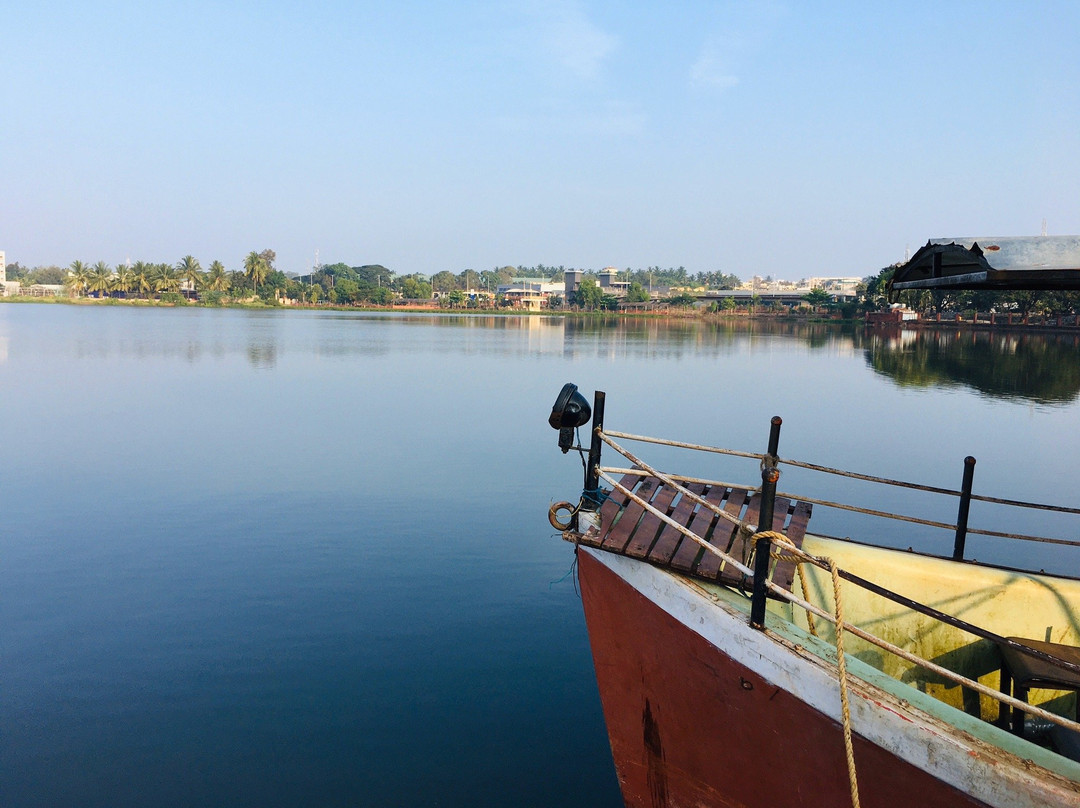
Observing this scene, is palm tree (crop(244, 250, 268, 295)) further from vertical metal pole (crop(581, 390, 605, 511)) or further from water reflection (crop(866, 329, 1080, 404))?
vertical metal pole (crop(581, 390, 605, 511))

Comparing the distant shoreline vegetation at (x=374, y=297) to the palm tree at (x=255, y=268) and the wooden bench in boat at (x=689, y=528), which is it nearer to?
the palm tree at (x=255, y=268)

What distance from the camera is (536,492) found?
14.2 m

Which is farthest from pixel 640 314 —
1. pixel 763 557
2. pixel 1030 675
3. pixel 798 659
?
pixel 798 659

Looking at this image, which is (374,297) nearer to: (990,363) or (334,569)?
(990,363)

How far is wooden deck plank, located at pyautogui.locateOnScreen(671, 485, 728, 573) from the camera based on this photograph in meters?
4.79

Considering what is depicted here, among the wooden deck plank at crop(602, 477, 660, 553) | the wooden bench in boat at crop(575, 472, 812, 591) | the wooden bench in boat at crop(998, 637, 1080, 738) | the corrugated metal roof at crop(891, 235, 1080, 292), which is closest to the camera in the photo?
the corrugated metal roof at crop(891, 235, 1080, 292)

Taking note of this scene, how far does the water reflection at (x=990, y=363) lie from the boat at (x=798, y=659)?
93.3ft

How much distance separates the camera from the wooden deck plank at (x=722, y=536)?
4.73 meters

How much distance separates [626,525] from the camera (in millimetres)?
5273

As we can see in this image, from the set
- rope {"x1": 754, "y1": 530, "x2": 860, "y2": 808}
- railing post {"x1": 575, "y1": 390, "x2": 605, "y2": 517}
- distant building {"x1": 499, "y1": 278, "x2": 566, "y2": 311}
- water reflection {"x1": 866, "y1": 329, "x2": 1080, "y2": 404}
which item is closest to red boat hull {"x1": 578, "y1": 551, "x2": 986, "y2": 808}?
rope {"x1": 754, "y1": 530, "x2": 860, "y2": 808}

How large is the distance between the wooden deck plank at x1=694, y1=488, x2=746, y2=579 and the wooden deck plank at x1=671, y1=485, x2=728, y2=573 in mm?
54

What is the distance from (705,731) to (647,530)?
50.8 inches

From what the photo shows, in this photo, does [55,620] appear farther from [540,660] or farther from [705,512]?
[705,512]

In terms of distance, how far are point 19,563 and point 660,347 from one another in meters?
49.8
